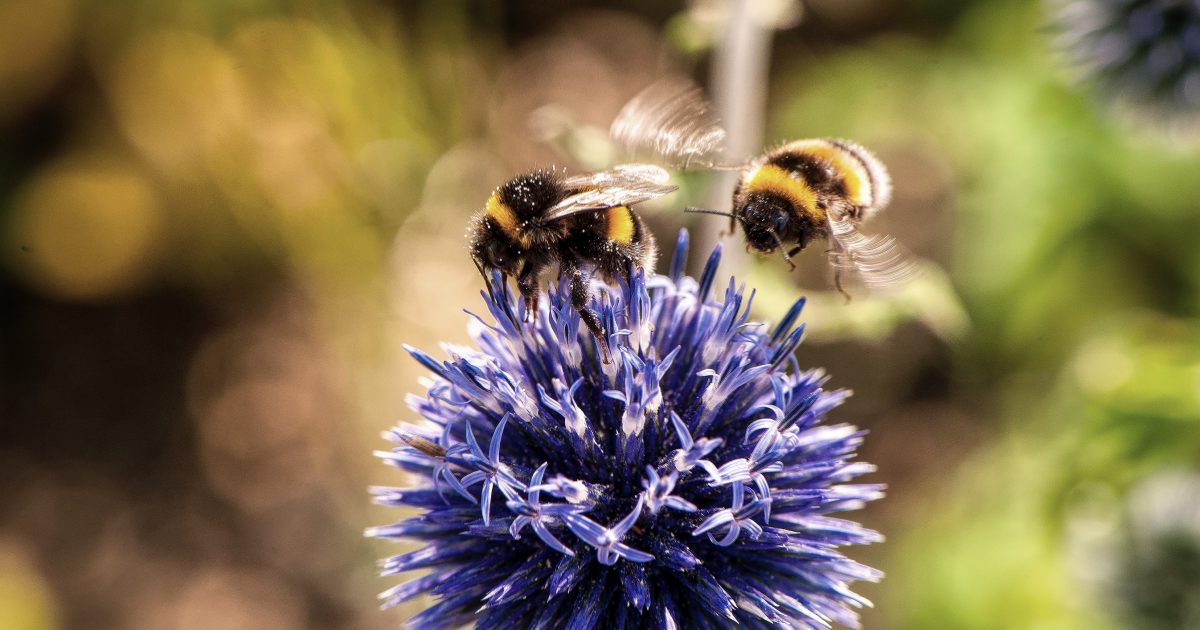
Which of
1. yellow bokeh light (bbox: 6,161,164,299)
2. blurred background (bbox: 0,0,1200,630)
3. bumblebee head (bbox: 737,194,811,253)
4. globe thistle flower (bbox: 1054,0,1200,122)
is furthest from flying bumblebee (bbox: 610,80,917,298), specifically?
yellow bokeh light (bbox: 6,161,164,299)

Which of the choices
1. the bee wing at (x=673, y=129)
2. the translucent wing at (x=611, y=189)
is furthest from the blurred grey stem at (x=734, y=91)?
the translucent wing at (x=611, y=189)

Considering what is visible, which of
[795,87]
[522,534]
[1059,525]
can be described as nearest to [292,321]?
[795,87]

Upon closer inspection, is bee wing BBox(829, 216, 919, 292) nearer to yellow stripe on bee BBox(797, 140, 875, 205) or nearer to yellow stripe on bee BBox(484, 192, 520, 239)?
yellow stripe on bee BBox(797, 140, 875, 205)

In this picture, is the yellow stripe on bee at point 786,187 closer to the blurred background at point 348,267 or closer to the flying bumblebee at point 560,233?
the flying bumblebee at point 560,233

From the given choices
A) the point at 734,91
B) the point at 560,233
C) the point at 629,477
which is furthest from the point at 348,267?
the point at 629,477

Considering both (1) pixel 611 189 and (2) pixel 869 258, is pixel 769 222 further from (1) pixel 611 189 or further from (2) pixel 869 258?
(1) pixel 611 189
